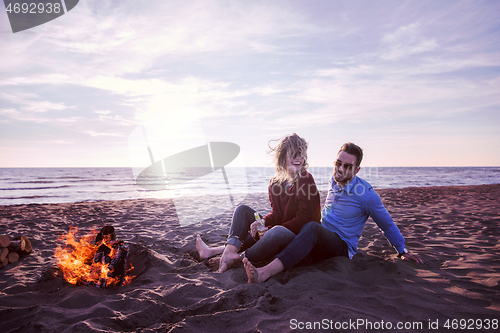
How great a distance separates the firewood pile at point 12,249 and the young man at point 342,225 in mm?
3451

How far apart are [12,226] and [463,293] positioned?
8.28 metres

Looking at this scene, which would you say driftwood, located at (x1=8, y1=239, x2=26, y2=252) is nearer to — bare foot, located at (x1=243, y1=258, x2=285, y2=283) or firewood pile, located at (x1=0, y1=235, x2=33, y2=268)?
firewood pile, located at (x1=0, y1=235, x2=33, y2=268)

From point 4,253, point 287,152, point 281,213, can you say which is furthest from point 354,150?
point 4,253

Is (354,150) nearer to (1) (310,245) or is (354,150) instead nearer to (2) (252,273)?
(1) (310,245)

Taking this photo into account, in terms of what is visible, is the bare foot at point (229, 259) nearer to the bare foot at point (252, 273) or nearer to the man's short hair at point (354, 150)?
the bare foot at point (252, 273)

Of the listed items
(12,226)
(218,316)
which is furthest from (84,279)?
(12,226)

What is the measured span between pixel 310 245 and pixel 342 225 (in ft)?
2.05

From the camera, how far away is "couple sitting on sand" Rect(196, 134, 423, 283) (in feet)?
9.18

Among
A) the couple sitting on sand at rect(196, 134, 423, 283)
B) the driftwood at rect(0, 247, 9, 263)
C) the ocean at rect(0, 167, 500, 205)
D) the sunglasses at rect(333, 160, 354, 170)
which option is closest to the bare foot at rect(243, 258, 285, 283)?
the couple sitting on sand at rect(196, 134, 423, 283)

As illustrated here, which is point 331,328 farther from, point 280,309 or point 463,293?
point 463,293

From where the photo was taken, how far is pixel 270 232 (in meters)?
2.94

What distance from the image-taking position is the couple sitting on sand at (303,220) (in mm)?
2799

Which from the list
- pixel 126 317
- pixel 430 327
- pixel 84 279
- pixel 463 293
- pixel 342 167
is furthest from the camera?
pixel 342 167

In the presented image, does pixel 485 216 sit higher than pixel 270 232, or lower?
lower
